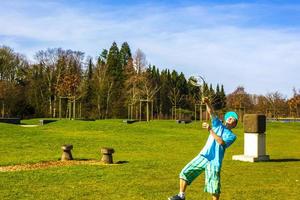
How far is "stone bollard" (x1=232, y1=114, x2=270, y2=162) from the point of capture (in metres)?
16.7

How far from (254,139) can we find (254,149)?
1.30 ft

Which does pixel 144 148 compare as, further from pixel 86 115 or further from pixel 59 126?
pixel 86 115

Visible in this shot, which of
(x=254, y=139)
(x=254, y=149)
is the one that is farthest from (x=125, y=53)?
(x=254, y=149)

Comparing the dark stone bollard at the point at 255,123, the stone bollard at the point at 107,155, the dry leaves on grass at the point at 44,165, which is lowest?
the dry leaves on grass at the point at 44,165

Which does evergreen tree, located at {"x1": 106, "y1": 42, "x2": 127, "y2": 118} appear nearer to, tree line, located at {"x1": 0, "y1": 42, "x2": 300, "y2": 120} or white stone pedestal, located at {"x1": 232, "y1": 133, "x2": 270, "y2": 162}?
tree line, located at {"x1": 0, "y1": 42, "x2": 300, "y2": 120}

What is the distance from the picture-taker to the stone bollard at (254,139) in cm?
1673

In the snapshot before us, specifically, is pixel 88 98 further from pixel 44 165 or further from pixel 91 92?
pixel 44 165

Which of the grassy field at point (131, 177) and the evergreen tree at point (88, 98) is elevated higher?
the evergreen tree at point (88, 98)

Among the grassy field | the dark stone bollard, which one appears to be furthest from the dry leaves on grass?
the dark stone bollard

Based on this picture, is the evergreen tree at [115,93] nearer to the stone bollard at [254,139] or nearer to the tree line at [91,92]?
the tree line at [91,92]

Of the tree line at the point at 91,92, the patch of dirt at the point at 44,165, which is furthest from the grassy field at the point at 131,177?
the tree line at the point at 91,92

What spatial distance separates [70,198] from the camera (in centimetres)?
925

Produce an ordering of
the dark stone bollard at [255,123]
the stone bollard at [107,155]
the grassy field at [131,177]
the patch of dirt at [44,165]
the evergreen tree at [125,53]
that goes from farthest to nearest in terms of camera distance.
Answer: the evergreen tree at [125,53] → the dark stone bollard at [255,123] → the stone bollard at [107,155] → the patch of dirt at [44,165] → the grassy field at [131,177]

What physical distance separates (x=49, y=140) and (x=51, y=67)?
4733 cm
